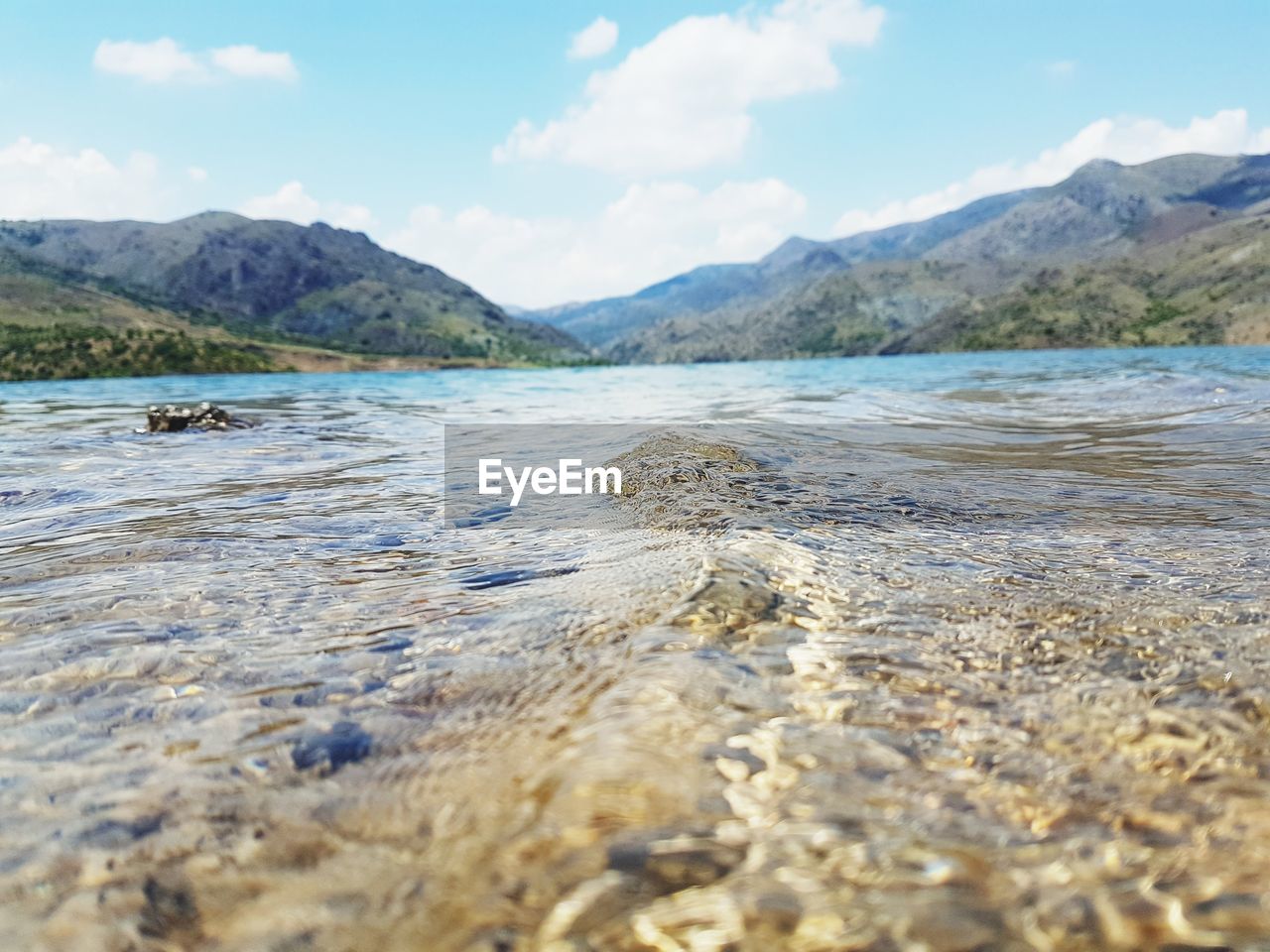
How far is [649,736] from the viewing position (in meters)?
3.04

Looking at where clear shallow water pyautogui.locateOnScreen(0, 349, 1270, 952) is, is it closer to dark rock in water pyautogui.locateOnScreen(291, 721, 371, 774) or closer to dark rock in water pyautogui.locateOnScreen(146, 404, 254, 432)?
dark rock in water pyautogui.locateOnScreen(291, 721, 371, 774)

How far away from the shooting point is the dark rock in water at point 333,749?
3090 millimetres

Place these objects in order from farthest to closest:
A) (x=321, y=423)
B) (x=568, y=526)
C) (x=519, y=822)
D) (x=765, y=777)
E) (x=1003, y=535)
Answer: (x=321, y=423)
(x=568, y=526)
(x=1003, y=535)
(x=765, y=777)
(x=519, y=822)

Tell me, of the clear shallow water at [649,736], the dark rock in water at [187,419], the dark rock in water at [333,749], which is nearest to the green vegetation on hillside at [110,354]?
the dark rock in water at [187,419]

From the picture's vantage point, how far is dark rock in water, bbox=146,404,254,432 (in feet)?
69.0

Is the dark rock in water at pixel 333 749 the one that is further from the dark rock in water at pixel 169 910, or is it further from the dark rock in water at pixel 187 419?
the dark rock in water at pixel 187 419

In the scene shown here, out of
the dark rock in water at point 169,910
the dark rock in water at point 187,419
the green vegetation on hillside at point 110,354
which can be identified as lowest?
the dark rock in water at point 169,910

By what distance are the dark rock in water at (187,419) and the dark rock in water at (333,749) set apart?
20889 millimetres

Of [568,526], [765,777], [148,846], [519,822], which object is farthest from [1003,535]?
[148,846]

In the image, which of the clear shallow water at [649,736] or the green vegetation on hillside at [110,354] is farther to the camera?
the green vegetation on hillside at [110,354]

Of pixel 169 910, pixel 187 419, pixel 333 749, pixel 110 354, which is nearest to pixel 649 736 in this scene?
pixel 333 749

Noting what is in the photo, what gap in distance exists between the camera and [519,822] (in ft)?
8.43

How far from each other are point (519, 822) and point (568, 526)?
5.50 m

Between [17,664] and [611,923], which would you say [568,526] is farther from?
[611,923]
